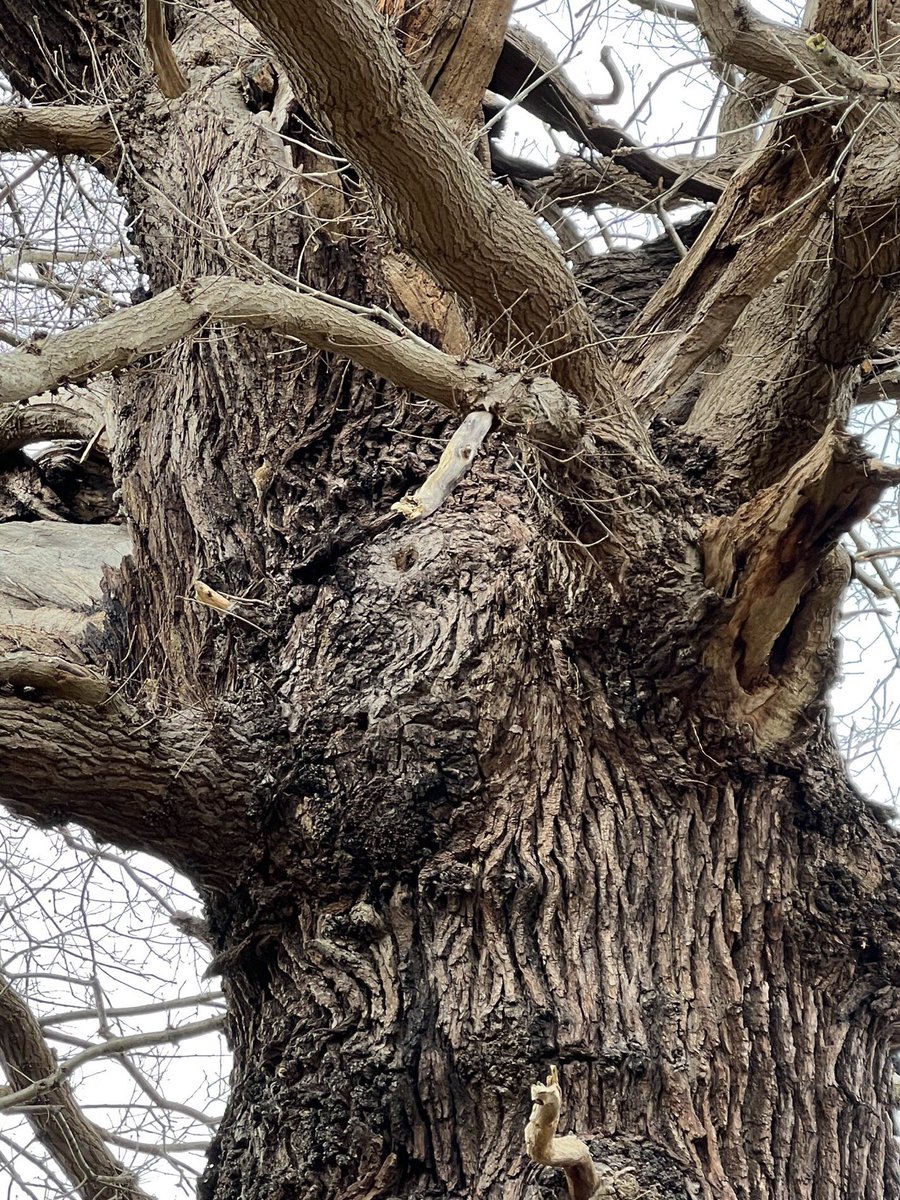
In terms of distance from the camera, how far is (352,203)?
3115 millimetres

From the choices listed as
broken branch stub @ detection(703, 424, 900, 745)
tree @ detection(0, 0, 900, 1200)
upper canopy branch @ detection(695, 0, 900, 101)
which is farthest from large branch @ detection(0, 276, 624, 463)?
upper canopy branch @ detection(695, 0, 900, 101)

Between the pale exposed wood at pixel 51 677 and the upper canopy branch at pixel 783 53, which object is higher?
the upper canopy branch at pixel 783 53

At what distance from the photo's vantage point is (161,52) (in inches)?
129

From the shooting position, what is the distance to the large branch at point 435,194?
6.26 ft

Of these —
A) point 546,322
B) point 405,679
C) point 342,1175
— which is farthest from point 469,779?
point 546,322

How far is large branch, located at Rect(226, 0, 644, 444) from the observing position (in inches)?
75.2

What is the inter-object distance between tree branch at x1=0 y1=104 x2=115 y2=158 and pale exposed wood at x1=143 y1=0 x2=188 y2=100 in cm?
20

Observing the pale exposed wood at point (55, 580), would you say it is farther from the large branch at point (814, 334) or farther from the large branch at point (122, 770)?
the large branch at point (814, 334)

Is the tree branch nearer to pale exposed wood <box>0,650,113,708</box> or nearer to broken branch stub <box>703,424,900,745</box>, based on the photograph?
pale exposed wood <box>0,650,113,708</box>

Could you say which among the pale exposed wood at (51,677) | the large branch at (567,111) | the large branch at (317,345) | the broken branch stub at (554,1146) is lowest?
the broken branch stub at (554,1146)

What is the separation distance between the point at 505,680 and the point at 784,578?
2.02ft

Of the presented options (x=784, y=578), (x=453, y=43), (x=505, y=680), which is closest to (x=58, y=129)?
(x=453, y=43)

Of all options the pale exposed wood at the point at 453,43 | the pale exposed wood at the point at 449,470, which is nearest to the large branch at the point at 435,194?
the pale exposed wood at the point at 449,470

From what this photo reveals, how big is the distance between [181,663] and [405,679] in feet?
2.50
